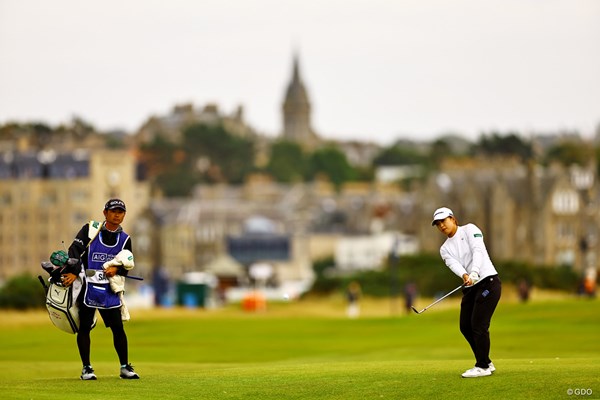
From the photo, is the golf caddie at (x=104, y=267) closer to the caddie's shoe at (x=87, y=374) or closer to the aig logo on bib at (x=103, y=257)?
the aig logo on bib at (x=103, y=257)

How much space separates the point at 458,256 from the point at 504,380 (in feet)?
5.69

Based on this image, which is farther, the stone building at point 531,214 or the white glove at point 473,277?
the stone building at point 531,214

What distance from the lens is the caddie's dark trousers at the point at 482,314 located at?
846 inches

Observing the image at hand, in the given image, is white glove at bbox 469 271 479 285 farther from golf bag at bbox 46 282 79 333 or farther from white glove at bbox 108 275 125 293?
golf bag at bbox 46 282 79 333

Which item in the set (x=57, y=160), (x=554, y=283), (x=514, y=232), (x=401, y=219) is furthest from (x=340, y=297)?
(x=57, y=160)

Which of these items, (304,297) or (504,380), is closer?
(504,380)

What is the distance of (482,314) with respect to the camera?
2158 cm

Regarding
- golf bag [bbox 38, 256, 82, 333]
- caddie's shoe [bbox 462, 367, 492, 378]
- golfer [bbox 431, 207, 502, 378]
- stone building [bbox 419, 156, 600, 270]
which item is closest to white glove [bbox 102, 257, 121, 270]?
golf bag [bbox 38, 256, 82, 333]

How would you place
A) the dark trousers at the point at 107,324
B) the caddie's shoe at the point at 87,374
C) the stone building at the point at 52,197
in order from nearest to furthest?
1. the dark trousers at the point at 107,324
2. the caddie's shoe at the point at 87,374
3. the stone building at the point at 52,197

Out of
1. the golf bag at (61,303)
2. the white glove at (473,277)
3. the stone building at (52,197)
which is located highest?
the stone building at (52,197)

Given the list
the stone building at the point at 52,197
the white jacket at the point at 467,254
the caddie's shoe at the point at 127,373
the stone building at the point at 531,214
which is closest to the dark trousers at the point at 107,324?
the caddie's shoe at the point at 127,373

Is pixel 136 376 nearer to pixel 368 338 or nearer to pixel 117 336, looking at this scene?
pixel 117 336

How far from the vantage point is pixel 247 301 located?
3378 inches

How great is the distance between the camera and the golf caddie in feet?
72.3
